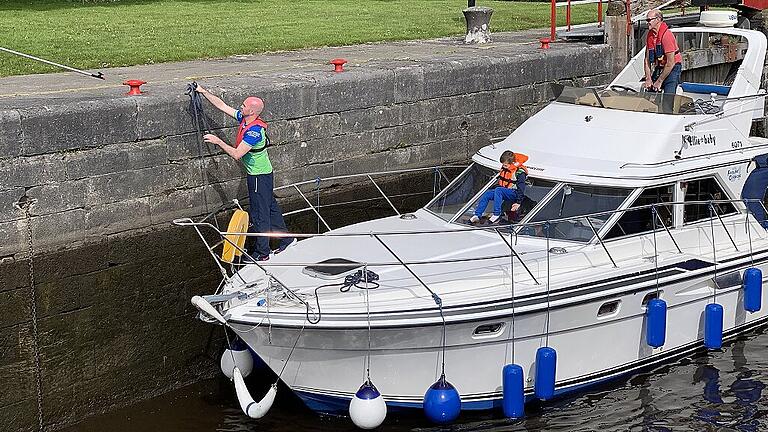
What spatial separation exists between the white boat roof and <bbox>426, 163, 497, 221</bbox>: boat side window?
0.36ft

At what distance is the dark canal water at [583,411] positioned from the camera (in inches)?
357

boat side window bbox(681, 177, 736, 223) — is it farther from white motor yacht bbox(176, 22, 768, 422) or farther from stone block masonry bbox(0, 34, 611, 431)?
stone block masonry bbox(0, 34, 611, 431)

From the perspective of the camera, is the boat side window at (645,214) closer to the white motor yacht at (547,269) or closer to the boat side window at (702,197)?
the white motor yacht at (547,269)

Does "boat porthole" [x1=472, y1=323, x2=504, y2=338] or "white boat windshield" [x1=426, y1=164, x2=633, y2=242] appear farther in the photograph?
"white boat windshield" [x1=426, y1=164, x2=633, y2=242]

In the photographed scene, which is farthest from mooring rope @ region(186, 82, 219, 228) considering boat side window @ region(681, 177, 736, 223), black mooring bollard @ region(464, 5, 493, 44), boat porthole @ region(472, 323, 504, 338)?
black mooring bollard @ region(464, 5, 493, 44)

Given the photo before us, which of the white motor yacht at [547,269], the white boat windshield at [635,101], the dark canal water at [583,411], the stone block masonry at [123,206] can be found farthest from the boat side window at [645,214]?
the stone block masonry at [123,206]

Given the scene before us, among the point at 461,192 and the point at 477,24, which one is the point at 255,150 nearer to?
the point at 461,192

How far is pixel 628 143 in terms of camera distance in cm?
1023

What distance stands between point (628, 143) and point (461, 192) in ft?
5.31

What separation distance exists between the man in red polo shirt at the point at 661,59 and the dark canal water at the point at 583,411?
3.46 metres

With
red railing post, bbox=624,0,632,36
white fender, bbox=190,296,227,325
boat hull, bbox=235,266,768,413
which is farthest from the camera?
red railing post, bbox=624,0,632,36

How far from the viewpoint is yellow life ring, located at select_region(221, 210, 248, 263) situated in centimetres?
946

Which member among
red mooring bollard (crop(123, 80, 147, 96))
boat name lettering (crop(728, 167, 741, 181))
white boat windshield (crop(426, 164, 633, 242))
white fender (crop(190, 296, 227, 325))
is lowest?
white fender (crop(190, 296, 227, 325))

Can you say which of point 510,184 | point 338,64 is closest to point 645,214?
point 510,184
